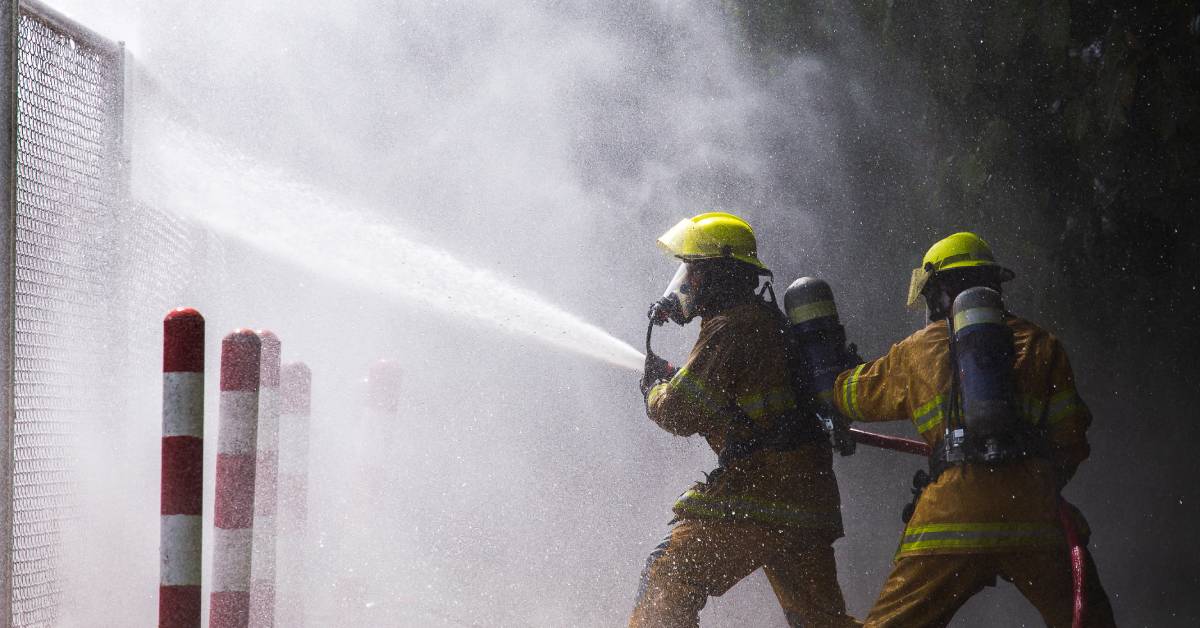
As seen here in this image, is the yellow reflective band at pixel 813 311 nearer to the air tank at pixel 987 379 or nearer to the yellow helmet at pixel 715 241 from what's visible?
the yellow helmet at pixel 715 241

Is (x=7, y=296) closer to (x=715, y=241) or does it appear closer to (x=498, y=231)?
(x=715, y=241)

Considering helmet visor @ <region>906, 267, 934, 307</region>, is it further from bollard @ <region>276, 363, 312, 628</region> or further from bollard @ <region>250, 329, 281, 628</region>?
bollard @ <region>276, 363, 312, 628</region>

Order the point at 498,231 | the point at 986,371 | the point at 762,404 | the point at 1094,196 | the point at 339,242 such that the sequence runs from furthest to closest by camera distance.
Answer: the point at 498,231
the point at 339,242
the point at 1094,196
the point at 762,404
the point at 986,371

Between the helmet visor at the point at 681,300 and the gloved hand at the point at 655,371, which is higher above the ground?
the helmet visor at the point at 681,300

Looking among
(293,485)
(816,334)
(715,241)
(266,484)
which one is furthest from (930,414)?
(293,485)

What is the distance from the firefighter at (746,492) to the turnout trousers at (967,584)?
0.59 m

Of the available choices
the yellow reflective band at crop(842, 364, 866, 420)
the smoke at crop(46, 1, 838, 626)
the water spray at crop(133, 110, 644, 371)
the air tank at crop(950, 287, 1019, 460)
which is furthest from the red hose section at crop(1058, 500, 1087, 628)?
the water spray at crop(133, 110, 644, 371)

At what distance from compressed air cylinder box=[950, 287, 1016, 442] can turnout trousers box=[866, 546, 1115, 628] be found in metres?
0.35

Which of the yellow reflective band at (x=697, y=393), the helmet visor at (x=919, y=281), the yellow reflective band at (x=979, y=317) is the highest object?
the helmet visor at (x=919, y=281)

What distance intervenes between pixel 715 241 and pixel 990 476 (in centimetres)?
134

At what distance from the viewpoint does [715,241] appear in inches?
Result: 167

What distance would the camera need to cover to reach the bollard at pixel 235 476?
340 centimetres

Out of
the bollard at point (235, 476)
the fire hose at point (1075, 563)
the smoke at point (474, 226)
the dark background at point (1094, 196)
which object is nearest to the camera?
the fire hose at point (1075, 563)

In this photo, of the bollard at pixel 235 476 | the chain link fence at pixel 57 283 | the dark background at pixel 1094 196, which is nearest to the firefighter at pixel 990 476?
the bollard at pixel 235 476
